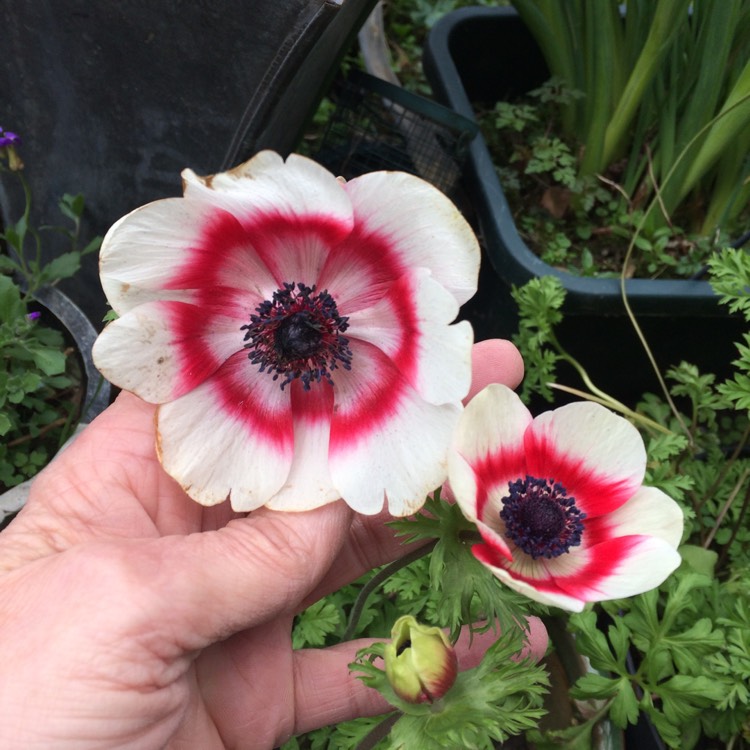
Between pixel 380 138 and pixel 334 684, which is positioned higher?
pixel 380 138

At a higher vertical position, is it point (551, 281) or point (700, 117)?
point (700, 117)

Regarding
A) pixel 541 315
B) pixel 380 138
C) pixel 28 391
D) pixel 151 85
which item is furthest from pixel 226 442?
pixel 380 138

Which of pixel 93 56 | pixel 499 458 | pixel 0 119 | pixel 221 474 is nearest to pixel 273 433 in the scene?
pixel 221 474

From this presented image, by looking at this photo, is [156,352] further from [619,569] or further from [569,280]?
[569,280]

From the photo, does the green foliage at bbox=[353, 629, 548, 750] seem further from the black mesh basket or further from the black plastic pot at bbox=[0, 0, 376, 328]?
the black mesh basket

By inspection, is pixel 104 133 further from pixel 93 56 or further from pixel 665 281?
pixel 665 281

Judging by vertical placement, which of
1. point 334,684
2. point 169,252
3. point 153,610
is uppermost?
point 169,252

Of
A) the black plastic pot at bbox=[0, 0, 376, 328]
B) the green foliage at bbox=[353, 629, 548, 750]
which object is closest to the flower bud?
the green foliage at bbox=[353, 629, 548, 750]

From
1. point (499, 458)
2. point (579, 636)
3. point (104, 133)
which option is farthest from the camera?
point (104, 133)

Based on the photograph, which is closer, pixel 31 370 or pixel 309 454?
pixel 309 454
